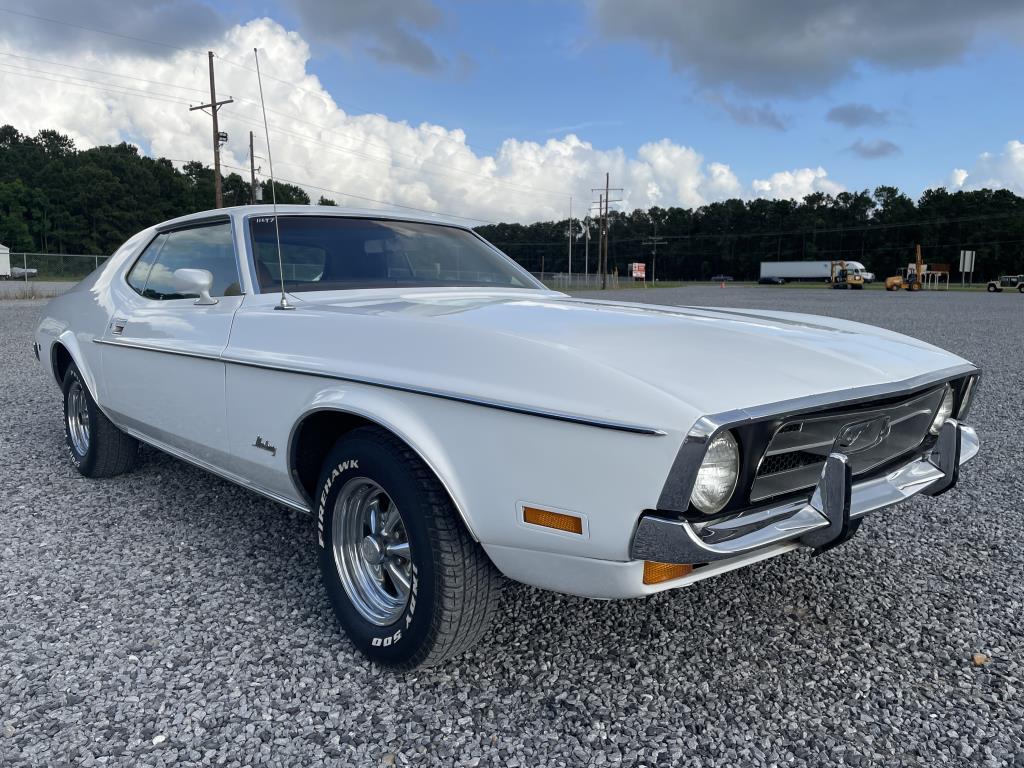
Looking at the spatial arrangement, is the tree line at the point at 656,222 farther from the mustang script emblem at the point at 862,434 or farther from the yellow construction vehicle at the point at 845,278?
the mustang script emblem at the point at 862,434

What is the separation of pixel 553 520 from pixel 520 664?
0.70m

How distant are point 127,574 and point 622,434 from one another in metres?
2.23

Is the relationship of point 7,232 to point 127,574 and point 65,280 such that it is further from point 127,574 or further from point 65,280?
point 127,574

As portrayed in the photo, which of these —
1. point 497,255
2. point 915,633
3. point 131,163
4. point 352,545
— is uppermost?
point 131,163

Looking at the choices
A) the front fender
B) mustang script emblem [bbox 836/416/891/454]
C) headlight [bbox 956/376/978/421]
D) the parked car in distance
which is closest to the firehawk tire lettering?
the front fender

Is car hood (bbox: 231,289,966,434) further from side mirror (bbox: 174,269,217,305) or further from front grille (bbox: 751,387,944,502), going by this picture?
side mirror (bbox: 174,269,217,305)

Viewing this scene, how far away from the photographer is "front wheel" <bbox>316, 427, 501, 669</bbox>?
198 cm

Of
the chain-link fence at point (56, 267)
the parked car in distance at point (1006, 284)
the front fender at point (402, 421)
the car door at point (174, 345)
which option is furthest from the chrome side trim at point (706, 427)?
the parked car in distance at point (1006, 284)

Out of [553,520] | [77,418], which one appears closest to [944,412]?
[553,520]

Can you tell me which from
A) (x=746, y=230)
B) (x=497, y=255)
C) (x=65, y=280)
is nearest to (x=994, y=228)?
(x=746, y=230)

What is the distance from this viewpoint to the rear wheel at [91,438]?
3.93m

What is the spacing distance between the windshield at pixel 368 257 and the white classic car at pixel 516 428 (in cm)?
2

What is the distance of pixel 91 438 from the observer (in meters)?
3.98

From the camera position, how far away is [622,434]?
1.66 meters
